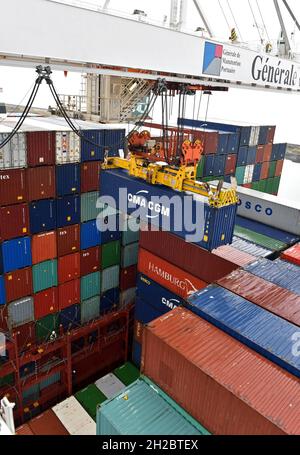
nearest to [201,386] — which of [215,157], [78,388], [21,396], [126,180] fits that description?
[126,180]

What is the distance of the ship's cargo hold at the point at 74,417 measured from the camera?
16.3 metres

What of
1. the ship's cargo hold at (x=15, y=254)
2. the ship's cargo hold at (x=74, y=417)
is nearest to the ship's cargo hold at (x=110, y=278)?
the ship's cargo hold at (x=15, y=254)

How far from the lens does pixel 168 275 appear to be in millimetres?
17547

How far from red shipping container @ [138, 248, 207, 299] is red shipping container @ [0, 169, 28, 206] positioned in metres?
6.65

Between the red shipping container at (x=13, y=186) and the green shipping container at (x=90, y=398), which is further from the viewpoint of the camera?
the green shipping container at (x=90, y=398)

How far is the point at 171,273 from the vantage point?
56.9ft

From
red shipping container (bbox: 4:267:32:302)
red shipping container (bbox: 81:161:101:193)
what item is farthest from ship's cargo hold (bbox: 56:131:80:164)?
red shipping container (bbox: 4:267:32:302)

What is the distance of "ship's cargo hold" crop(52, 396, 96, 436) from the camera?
1631 cm

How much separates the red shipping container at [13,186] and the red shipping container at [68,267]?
4.02 m

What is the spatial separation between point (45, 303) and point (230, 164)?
60.1 ft

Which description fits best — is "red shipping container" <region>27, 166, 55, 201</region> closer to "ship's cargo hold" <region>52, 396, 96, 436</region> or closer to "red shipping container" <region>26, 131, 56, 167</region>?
"red shipping container" <region>26, 131, 56, 167</region>

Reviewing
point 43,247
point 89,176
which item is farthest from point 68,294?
point 89,176

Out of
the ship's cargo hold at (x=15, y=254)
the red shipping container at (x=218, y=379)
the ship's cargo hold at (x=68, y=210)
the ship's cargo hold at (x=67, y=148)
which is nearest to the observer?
the red shipping container at (x=218, y=379)

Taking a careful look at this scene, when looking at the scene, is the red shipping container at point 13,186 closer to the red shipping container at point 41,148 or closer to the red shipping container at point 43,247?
the red shipping container at point 41,148
